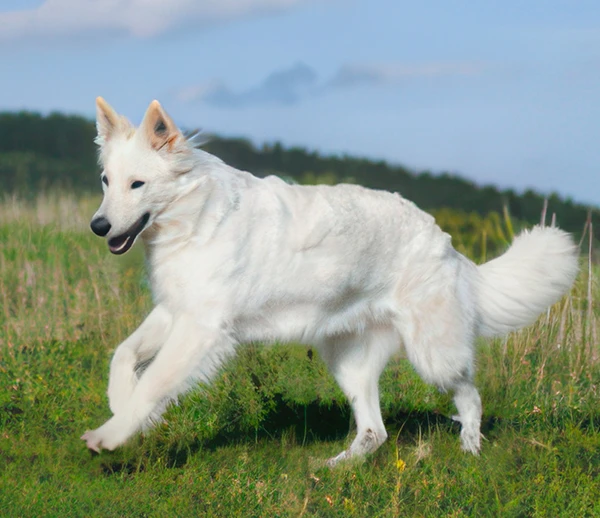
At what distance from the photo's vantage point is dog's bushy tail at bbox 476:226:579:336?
5418 mm

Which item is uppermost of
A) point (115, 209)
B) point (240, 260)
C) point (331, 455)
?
A: point (115, 209)

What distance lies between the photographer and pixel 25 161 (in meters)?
19.1

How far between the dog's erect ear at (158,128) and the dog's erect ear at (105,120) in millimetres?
186

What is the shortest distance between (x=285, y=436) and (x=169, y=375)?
1.38m

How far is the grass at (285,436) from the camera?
4.45 metres

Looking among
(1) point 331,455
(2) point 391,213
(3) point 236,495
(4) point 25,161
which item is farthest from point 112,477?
(4) point 25,161

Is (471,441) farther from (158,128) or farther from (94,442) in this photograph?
(158,128)

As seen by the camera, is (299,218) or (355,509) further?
(299,218)

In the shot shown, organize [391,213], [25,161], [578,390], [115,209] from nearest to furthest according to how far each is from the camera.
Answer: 1. [115,209]
2. [391,213]
3. [578,390]
4. [25,161]

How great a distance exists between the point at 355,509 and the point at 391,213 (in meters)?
1.78

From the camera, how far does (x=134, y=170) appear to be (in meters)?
4.23

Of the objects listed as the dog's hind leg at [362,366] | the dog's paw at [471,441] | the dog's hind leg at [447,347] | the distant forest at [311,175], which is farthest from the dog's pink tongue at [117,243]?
the distant forest at [311,175]

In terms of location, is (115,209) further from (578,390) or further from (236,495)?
(578,390)

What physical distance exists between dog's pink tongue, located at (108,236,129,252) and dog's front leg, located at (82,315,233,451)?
1.68 feet
